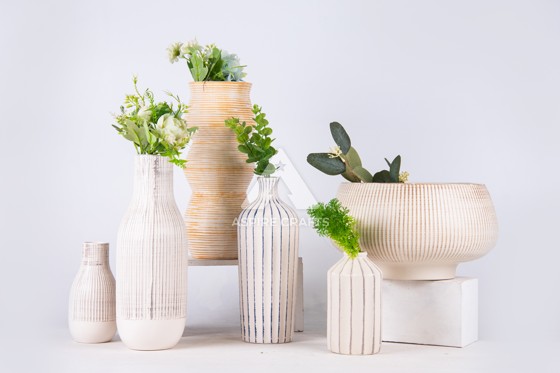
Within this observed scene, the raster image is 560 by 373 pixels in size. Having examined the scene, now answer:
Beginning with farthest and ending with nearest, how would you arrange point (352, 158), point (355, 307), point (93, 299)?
point (352, 158)
point (93, 299)
point (355, 307)

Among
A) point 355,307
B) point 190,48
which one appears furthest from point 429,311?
point 190,48

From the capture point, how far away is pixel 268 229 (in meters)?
1.73

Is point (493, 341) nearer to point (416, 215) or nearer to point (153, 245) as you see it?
point (416, 215)

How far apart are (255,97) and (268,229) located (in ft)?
2.04

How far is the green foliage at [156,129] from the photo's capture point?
1669 mm

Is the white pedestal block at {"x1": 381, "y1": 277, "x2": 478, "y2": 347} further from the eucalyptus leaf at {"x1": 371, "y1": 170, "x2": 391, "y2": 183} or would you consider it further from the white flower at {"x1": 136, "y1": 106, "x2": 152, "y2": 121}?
the white flower at {"x1": 136, "y1": 106, "x2": 152, "y2": 121}

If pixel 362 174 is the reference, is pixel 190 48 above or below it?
above

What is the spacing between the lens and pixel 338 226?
1.67 metres

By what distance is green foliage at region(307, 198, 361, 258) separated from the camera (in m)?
1.65

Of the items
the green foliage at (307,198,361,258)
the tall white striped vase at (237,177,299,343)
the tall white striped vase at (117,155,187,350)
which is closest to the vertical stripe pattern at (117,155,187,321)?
the tall white striped vase at (117,155,187,350)

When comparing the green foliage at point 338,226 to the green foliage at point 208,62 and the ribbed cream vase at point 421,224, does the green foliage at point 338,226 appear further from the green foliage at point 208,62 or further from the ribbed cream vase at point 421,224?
the green foliage at point 208,62

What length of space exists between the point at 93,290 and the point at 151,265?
0.49 ft

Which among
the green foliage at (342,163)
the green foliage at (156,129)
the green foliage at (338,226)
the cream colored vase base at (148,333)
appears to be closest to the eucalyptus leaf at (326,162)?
the green foliage at (342,163)

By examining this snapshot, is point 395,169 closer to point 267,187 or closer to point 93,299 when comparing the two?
point 267,187
